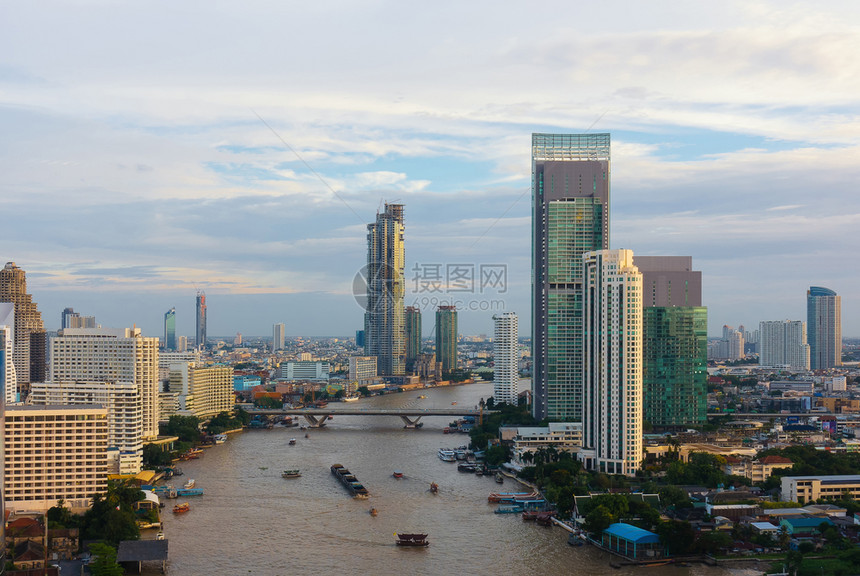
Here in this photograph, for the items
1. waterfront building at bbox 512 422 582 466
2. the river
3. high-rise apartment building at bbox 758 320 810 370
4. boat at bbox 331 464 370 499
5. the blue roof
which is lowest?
the river

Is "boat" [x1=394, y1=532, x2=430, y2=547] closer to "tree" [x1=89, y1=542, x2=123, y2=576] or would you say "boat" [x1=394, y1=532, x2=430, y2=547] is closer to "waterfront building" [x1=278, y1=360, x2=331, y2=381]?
"tree" [x1=89, y1=542, x2=123, y2=576]

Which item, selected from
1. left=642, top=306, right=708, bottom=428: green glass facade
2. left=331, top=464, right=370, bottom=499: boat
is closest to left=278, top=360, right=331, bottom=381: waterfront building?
left=642, top=306, right=708, bottom=428: green glass facade

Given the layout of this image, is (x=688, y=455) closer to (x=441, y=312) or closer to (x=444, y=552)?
(x=444, y=552)

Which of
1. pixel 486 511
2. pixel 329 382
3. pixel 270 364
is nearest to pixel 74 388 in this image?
pixel 486 511

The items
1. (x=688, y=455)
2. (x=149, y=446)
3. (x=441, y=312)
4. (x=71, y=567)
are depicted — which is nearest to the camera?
(x=71, y=567)

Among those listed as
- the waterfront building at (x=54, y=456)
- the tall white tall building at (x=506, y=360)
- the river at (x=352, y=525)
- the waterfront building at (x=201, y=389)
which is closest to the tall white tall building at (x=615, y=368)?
the river at (x=352, y=525)

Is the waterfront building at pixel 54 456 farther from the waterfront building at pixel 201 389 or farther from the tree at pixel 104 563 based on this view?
the waterfront building at pixel 201 389

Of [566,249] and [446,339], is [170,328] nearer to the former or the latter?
[446,339]
